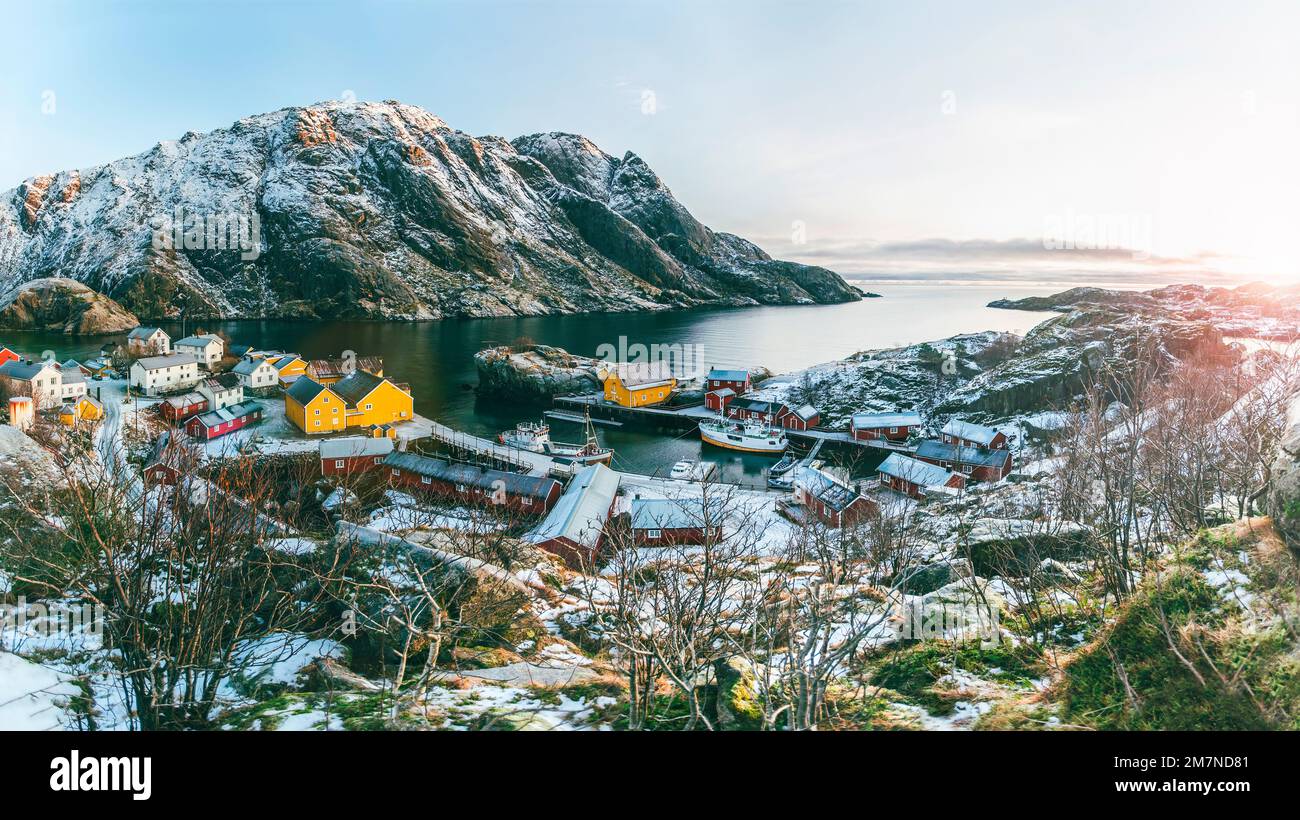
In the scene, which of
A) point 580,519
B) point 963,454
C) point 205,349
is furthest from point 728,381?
point 205,349

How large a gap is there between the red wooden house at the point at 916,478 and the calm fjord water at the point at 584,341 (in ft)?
27.6

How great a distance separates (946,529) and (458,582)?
12.0 meters

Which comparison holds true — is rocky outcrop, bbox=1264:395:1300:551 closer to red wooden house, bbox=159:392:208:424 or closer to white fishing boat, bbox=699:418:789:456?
white fishing boat, bbox=699:418:789:456

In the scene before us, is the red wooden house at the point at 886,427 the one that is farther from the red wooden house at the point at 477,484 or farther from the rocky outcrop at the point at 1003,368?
the red wooden house at the point at 477,484

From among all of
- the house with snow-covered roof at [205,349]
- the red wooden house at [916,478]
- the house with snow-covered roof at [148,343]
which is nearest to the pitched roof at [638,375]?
the red wooden house at [916,478]

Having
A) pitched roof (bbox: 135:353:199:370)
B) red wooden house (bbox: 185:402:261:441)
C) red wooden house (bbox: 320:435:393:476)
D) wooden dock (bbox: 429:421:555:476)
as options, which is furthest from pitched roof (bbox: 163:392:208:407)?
red wooden house (bbox: 320:435:393:476)

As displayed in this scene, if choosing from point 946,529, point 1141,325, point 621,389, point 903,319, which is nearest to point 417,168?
point 903,319

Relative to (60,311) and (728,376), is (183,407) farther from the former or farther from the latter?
(60,311)

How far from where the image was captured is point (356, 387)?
37688 millimetres

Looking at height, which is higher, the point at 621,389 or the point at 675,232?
the point at 675,232

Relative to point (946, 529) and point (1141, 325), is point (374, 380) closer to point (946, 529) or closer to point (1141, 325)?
point (946, 529)

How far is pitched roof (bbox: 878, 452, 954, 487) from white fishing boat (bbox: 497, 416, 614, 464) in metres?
15.6

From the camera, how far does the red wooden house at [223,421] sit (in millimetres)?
32219
